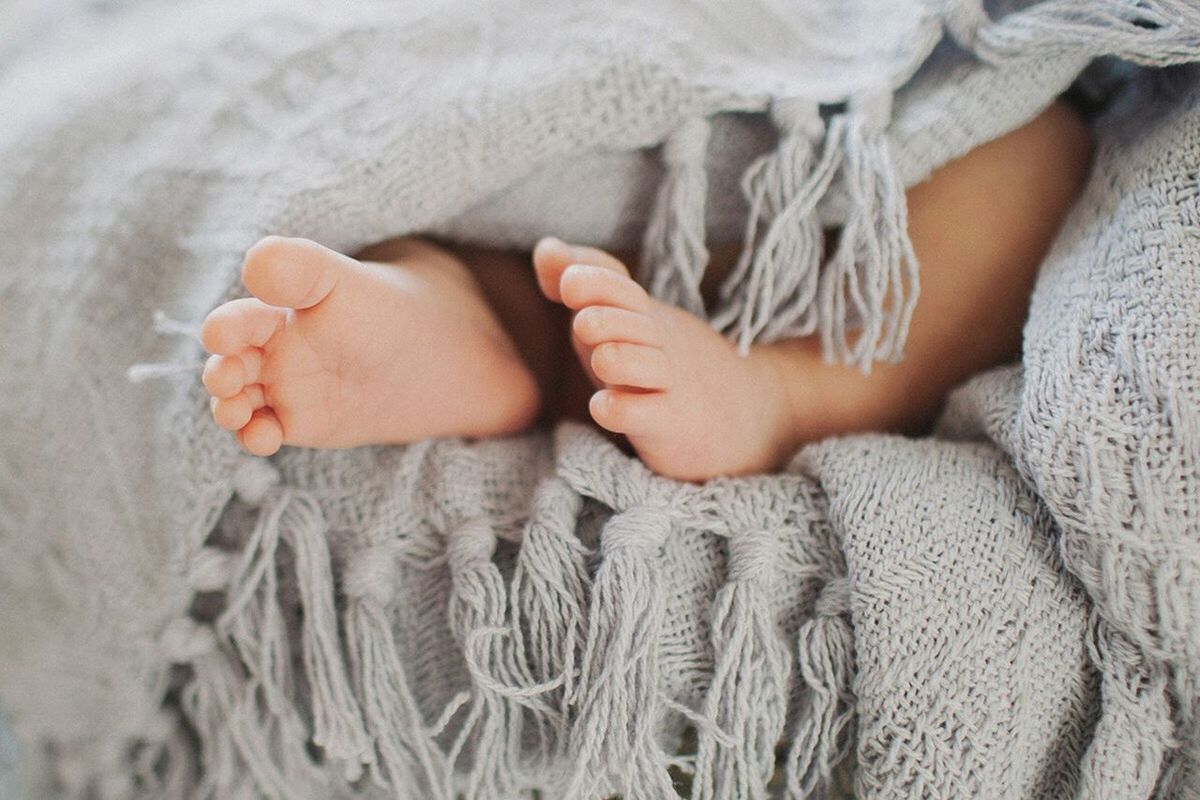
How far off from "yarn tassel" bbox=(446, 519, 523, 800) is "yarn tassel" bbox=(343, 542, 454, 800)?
0.07 feet

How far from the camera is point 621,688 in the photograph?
1.73ft

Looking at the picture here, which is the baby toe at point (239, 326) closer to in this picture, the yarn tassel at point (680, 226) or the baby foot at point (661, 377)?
the baby foot at point (661, 377)

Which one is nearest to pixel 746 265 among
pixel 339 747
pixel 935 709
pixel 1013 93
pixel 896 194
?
pixel 896 194

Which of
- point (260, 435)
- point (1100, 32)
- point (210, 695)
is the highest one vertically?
point (1100, 32)

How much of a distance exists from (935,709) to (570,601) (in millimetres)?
218

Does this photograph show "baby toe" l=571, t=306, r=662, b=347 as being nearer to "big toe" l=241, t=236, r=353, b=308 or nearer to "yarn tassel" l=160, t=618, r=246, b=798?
"big toe" l=241, t=236, r=353, b=308

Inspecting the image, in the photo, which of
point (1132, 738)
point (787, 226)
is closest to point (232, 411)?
point (787, 226)

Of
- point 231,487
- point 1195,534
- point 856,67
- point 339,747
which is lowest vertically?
point 339,747

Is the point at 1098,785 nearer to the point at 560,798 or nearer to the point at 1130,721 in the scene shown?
the point at 1130,721

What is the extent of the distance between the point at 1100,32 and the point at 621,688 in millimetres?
511

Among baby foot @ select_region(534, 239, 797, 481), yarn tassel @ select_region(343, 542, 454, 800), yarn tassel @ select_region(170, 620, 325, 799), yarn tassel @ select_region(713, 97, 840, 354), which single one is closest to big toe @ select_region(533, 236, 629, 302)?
baby foot @ select_region(534, 239, 797, 481)

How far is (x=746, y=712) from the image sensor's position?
537 mm

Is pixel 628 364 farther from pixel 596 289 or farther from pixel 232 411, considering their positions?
pixel 232 411

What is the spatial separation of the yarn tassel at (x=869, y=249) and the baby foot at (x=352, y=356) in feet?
0.77
